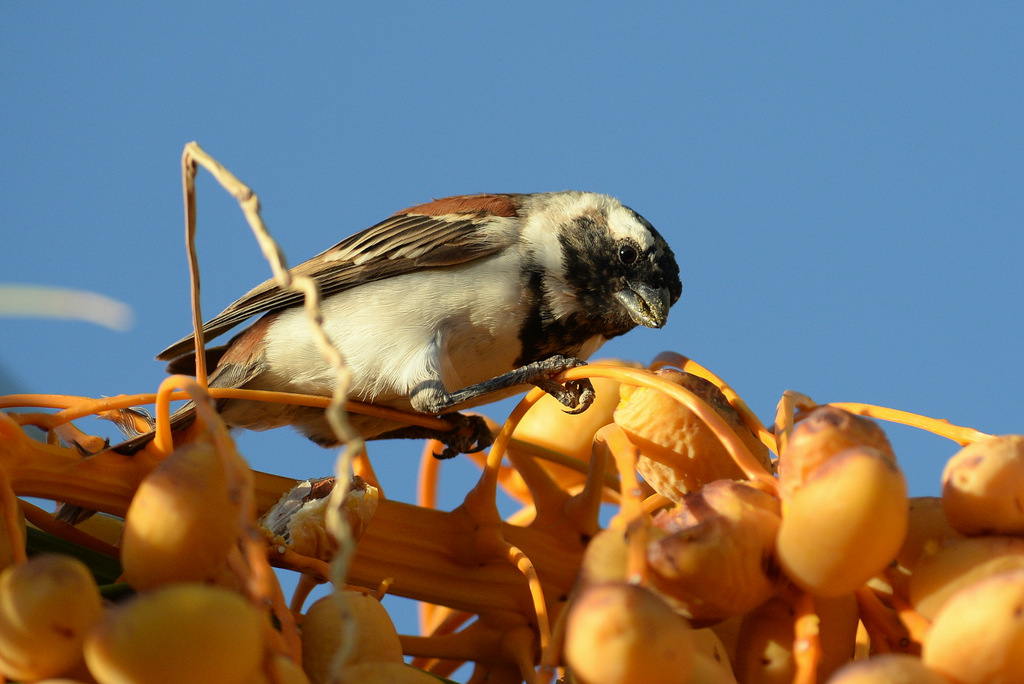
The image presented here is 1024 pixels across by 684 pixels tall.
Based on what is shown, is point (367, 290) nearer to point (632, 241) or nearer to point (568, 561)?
point (632, 241)

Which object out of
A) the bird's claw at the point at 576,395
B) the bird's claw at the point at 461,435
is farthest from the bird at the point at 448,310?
the bird's claw at the point at 576,395

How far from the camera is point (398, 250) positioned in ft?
10.0

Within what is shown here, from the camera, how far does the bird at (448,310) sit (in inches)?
111

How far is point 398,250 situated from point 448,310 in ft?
1.11

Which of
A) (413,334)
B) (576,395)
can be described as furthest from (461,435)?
(576,395)

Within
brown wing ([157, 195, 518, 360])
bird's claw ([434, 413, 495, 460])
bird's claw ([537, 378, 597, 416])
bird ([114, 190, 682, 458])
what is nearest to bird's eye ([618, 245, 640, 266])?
bird ([114, 190, 682, 458])

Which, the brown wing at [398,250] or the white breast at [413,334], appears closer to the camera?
the white breast at [413,334]

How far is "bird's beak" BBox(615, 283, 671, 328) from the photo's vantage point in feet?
9.97

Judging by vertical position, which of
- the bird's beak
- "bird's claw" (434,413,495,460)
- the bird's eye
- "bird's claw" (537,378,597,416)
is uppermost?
the bird's eye

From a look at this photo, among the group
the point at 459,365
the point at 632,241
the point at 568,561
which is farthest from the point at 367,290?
the point at 568,561

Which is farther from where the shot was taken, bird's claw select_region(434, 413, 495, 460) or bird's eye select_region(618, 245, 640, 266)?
bird's eye select_region(618, 245, 640, 266)

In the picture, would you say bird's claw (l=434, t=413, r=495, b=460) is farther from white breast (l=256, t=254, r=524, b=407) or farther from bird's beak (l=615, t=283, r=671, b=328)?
bird's beak (l=615, t=283, r=671, b=328)

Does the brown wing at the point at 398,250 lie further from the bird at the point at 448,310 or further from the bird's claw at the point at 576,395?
the bird's claw at the point at 576,395

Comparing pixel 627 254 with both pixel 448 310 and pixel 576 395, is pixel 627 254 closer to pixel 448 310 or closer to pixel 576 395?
pixel 448 310
